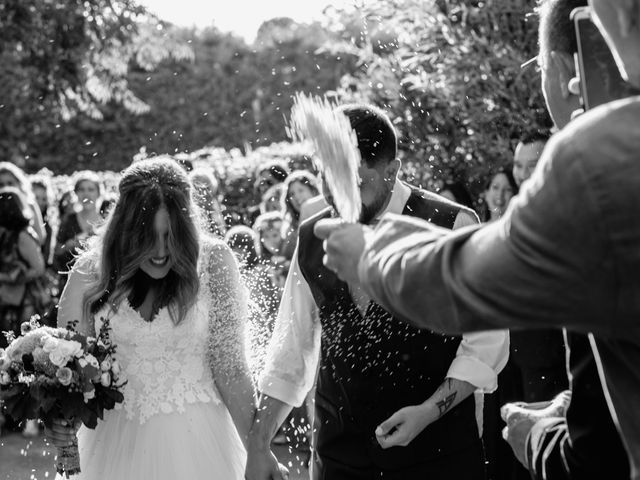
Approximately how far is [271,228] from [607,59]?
26.1 feet

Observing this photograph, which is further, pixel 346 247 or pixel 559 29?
pixel 559 29

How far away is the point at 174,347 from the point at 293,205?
4663 mm

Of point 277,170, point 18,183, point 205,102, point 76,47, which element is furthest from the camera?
point 205,102

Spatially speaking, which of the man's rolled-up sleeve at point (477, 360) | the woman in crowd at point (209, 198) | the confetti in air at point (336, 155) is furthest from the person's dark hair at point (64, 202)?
the confetti in air at point (336, 155)

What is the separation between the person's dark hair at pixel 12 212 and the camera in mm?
11578

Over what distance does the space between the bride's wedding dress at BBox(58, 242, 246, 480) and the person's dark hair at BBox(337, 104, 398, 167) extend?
1.10 meters

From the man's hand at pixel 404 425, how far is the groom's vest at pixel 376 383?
0.11 meters

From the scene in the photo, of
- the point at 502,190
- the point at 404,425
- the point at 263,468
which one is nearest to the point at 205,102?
the point at 502,190

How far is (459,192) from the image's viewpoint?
953 centimetres

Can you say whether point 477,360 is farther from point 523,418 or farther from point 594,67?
point 594,67

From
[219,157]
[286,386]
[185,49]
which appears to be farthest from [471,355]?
Result: [185,49]

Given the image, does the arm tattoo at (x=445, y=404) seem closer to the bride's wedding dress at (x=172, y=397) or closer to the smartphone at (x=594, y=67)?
the bride's wedding dress at (x=172, y=397)

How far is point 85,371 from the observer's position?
16.3ft

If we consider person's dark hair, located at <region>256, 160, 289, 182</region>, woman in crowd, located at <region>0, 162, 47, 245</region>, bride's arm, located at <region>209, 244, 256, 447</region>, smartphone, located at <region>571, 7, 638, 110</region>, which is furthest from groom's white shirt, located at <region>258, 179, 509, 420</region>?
woman in crowd, located at <region>0, 162, 47, 245</region>
